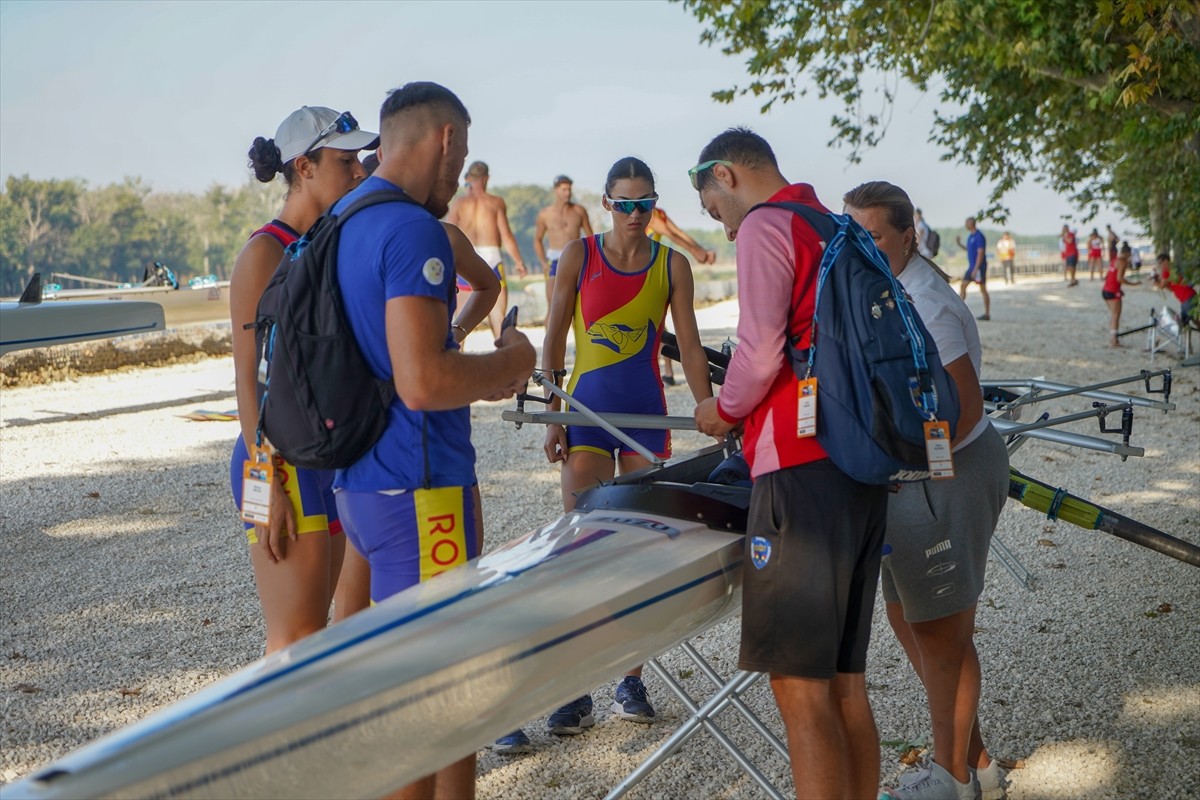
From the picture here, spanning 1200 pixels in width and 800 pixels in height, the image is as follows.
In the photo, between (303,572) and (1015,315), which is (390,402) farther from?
(1015,315)

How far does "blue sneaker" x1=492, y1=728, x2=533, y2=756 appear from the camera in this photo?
12.2 ft

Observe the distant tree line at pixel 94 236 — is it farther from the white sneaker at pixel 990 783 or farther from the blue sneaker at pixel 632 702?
the white sneaker at pixel 990 783

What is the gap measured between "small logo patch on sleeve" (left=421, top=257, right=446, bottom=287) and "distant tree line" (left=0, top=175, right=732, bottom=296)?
21.2 meters

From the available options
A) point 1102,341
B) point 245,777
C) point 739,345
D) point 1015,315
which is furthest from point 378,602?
point 1015,315

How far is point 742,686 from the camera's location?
3062 millimetres

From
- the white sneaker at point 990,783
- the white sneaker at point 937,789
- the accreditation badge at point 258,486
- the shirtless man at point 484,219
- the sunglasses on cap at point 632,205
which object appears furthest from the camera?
the shirtless man at point 484,219

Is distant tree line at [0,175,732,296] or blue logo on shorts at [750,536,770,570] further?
distant tree line at [0,175,732,296]

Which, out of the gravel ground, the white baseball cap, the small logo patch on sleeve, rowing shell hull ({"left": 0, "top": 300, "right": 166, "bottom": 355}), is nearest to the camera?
the small logo patch on sleeve

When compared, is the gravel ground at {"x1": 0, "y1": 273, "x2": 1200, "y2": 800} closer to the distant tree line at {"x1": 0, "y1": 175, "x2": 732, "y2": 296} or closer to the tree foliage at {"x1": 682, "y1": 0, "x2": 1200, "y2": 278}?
the tree foliage at {"x1": 682, "y1": 0, "x2": 1200, "y2": 278}

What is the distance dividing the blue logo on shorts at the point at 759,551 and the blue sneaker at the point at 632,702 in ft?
5.28

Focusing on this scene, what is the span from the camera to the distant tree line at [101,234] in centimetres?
3412

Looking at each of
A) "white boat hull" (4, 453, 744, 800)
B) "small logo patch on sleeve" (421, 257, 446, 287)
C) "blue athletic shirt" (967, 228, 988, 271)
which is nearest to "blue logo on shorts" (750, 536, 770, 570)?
"white boat hull" (4, 453, 744, 800)

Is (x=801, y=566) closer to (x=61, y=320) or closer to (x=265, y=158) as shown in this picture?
(x=265, y=158)

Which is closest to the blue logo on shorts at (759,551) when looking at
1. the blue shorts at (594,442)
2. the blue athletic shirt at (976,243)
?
the blue shorts at (594,442)
